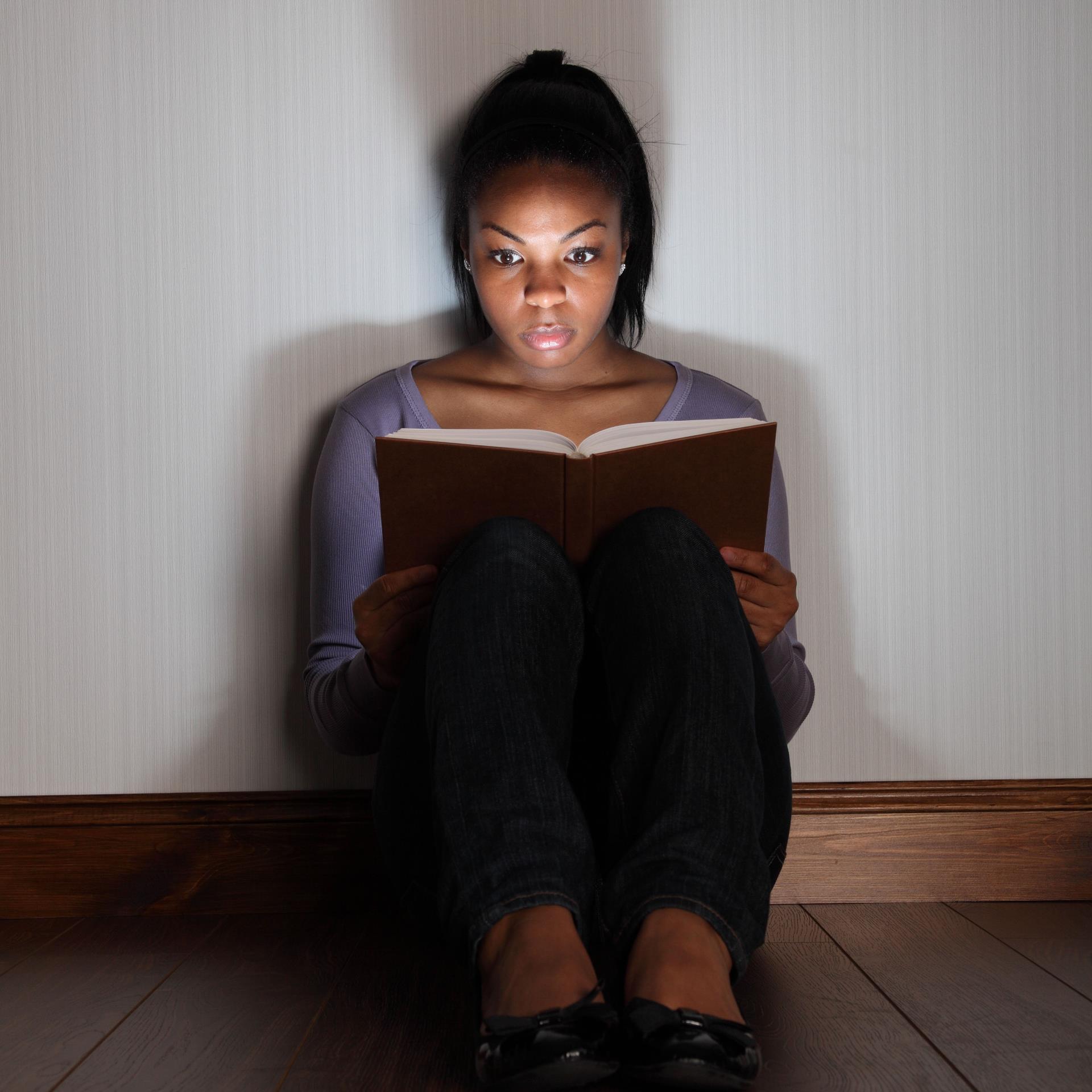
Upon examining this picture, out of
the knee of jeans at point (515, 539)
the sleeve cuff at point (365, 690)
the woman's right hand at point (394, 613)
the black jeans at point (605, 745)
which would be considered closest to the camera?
the black jeans at point (605, 745)

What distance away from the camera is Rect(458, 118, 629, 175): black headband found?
1.26m

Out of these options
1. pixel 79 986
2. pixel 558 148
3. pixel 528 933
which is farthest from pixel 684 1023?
pixel 558 148

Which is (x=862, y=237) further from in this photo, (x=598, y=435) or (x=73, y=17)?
(x=73, y=17)

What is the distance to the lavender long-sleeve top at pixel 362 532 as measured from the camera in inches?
46.9

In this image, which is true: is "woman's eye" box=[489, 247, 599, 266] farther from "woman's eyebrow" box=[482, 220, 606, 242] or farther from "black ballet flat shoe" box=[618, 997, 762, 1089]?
"black ballet flat shoe" box=[618, 997, 762, 1089]

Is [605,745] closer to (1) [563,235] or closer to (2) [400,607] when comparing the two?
(2) [400,607]

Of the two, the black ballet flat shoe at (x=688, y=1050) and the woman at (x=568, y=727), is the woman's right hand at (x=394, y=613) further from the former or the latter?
the black ballet flat shoe at (x=688, y=1050)

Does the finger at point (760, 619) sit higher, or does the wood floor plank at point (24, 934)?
the finger at point (760, 619)

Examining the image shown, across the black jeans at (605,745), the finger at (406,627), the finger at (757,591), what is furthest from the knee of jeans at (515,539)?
→ the finger at (757,591)

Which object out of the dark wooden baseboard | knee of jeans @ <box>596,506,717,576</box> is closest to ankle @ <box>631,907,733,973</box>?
knee of jeans @ <box>596,506,717,576</box>

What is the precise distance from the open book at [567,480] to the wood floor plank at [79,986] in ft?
1.58

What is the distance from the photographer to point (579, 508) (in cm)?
92

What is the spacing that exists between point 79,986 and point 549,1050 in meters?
0.63

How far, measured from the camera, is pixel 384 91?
4.67 feet
